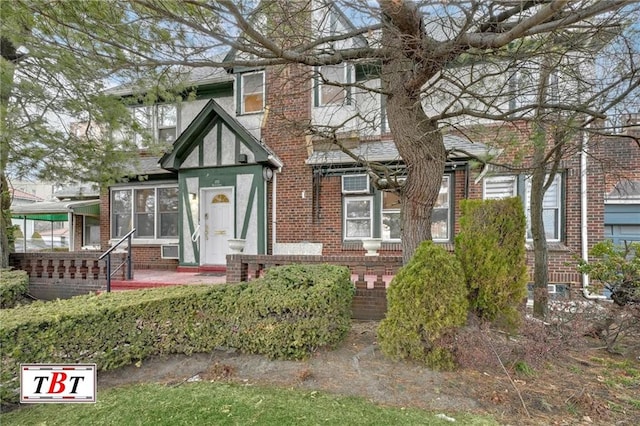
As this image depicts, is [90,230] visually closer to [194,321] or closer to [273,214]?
[273,214]

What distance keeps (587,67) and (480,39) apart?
2.84 meters

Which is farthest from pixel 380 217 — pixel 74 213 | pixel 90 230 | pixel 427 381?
pixel 90 230

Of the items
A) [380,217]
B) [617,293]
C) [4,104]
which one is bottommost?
[617,293]

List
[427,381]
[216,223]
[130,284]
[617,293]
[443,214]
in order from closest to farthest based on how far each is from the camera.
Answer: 1. [427,381]
2. [617,293]
3. [130,284]
4. [443,214]
5. [216,223]

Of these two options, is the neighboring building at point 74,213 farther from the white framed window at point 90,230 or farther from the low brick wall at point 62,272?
the low brick wall at point 62,272

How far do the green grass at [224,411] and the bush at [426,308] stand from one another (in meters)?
0.77

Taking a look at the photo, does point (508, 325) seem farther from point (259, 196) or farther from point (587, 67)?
point (259, 196)

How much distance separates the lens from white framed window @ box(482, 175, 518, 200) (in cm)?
823

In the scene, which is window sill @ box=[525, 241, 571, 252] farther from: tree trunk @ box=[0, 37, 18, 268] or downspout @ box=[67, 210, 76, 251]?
downspout @ box=[67, 210, 76, 251]

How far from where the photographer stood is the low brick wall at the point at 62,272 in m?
7.02

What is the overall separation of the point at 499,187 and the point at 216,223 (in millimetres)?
7717

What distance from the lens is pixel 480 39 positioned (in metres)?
3.33

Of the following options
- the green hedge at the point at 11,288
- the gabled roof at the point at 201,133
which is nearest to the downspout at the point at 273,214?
the gabled roof at the point at 201,133

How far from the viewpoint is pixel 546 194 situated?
26.7 feet
